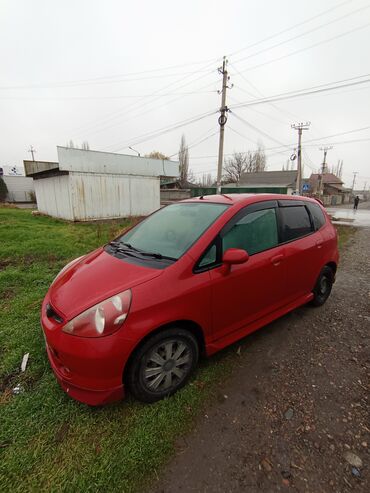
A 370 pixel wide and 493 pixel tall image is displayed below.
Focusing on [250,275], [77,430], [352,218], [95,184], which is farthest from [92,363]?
[352,218]

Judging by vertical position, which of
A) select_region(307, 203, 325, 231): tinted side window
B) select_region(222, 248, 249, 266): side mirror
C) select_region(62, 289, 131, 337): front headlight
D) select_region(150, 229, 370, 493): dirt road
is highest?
select_region(307, 203, 325, 231): tinted side window

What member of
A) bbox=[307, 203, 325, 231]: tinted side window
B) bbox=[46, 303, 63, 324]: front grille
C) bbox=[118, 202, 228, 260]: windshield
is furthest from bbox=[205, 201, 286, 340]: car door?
bbox=[46, 303, 63, 324]: front grille

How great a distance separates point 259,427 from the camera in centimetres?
192

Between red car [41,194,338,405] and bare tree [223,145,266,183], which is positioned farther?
bare tree [223,145,266,183]

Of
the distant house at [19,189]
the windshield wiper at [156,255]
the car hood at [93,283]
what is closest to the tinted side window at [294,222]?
the windshield wiper at [156,255]

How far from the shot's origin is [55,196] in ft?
47.6

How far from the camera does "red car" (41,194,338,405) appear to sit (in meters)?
1.80

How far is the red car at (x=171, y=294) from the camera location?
5.90ft

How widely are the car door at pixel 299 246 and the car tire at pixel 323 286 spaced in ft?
0.79

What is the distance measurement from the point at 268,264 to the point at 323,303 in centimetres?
194

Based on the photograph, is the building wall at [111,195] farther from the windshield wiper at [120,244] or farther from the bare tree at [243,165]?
the bare tree at [243,165]

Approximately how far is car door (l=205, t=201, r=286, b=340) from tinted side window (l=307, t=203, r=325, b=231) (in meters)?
0.91

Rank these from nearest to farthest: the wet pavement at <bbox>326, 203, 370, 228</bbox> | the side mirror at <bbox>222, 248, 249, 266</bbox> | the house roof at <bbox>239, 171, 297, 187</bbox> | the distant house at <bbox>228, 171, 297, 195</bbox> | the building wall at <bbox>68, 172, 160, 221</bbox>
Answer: the side mirror at <bbox>222, 248, 249, 266</bbox>
the building wall at <bbox>68, 172, 160, 221</bbox>
the wet pavement at <bbox>326, 203, 370, 228</bbox>
the distant house at <bbox>228, 171, 297, 195</bbox>
the house roof at <bbox>239, 171, 297, 187</bbox>

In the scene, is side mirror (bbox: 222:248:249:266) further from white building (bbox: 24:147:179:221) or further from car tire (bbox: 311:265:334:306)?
white building (bbox: 24:147:179:221)
